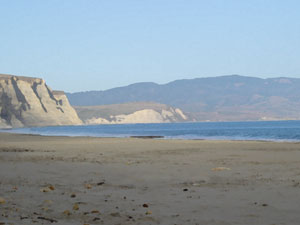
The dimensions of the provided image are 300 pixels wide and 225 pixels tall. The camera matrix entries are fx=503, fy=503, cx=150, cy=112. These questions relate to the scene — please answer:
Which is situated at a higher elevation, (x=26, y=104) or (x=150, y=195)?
(x=26, y=104)

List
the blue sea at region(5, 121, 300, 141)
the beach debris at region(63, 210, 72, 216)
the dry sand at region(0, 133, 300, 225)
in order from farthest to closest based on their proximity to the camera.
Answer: the blue sea at region(5, 121, 300, 141)
the beach debris at region(63, 210, 72, 216)
the dry sand at region(0, 133, 300, 225)

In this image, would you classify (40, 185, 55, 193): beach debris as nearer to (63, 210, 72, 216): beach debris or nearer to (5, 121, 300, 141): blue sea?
(63, 210, 72, 216): beach debris

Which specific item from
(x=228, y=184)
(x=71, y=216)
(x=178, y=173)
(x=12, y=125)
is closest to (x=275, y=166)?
(x=178, y=173)

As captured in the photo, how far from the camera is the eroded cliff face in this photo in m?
151

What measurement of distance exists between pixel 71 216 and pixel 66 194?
7.22ft

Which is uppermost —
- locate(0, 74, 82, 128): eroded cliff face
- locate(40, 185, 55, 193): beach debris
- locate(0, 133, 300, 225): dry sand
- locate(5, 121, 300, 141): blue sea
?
locate(0, 74, 82, 128): eroded cliff face

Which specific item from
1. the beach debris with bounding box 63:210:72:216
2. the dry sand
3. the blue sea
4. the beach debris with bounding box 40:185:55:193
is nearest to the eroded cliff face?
the blue sea

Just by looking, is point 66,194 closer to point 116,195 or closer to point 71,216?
point 116,195

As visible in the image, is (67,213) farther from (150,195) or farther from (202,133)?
(202,133)

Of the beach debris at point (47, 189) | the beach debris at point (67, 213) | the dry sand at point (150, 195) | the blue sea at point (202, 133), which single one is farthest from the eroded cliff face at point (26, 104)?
the beach debris at point (67, 213)

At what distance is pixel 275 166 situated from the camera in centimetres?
1597

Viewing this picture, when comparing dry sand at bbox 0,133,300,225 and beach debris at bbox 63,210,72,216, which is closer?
dry sand at bbox 0,133,300,225

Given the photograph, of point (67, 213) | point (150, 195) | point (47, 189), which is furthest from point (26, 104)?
point (67, 213)

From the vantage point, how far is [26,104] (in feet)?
508
